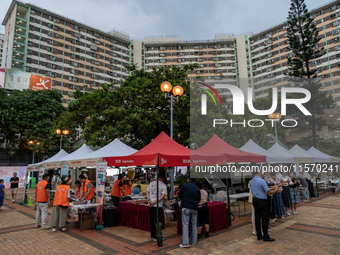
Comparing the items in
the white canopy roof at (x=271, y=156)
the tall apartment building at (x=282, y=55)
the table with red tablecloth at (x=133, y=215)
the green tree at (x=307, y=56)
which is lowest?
the table with red tablecloth at (x=133, y=215)

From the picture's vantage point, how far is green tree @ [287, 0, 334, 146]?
29.5 meters

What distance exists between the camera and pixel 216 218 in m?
7.83

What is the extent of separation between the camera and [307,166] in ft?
62.3

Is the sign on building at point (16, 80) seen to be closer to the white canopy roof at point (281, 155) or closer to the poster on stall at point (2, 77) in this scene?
the poster on stall at point (2, 77)

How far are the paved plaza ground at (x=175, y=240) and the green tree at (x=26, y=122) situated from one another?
24.8 m

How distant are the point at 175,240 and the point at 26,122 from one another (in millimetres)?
31698

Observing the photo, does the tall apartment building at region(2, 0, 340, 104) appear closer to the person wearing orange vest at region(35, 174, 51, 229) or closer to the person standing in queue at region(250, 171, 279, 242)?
the person standing in queue at region(250, 171, 279, 242)

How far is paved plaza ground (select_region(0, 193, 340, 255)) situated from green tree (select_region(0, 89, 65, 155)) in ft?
81.5

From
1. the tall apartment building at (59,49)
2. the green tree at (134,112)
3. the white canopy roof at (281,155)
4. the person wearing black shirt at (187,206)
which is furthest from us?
the tall apartment building at (59,49)

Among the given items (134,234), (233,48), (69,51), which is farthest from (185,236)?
(233,48)

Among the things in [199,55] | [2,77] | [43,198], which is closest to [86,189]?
[43,198]

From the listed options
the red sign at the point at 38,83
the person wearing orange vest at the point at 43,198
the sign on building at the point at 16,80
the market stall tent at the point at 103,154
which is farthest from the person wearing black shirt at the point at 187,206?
the red sign at the point at 38,83

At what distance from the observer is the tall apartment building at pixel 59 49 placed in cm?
5356

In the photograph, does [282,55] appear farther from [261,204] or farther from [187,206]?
[187,206]
